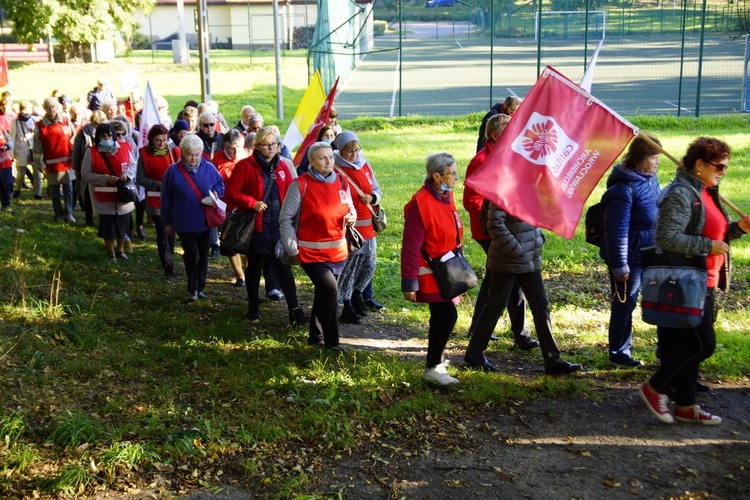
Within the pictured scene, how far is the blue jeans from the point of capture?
1361 cm

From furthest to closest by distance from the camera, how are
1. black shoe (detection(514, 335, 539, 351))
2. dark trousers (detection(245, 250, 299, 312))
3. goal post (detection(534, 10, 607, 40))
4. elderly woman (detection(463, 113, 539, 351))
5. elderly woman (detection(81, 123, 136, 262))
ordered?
1. goal post (detection(534, 10, 607, 40))
2. elderly woman (detection(81, 123, 136, 262))
3. dark trousers (detection(245, 250, 299, 312))
4. black shoe (detection(514, 335, 539, 351))
5. elderly woman (detection(463, 113, 539, 351))

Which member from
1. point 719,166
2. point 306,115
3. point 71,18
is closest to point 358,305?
→ point 306,115

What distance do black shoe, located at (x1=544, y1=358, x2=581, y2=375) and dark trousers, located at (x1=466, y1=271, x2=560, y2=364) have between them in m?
0.04

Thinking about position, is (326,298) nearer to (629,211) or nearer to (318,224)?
(318,224)

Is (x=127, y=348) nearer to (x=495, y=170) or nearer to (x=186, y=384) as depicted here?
(x=186, y=384)

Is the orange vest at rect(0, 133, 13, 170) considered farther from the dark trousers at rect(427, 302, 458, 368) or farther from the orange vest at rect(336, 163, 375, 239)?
the dark trousers at rect(427, 302, 458, 368)

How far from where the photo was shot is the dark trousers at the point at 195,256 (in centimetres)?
940

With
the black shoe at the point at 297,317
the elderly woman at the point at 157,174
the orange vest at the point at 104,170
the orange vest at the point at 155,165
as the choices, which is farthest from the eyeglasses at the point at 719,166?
the orange vest at the point at 104,170

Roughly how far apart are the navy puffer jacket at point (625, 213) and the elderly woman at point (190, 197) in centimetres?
434

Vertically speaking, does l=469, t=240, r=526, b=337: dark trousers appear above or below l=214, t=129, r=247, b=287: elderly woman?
below

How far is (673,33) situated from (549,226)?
110ft

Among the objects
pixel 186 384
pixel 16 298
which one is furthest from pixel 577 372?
pixel 16 298

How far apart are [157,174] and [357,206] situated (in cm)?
342

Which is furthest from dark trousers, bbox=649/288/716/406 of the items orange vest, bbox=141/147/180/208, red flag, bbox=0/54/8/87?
red flag, bbox=0/54/8/87
